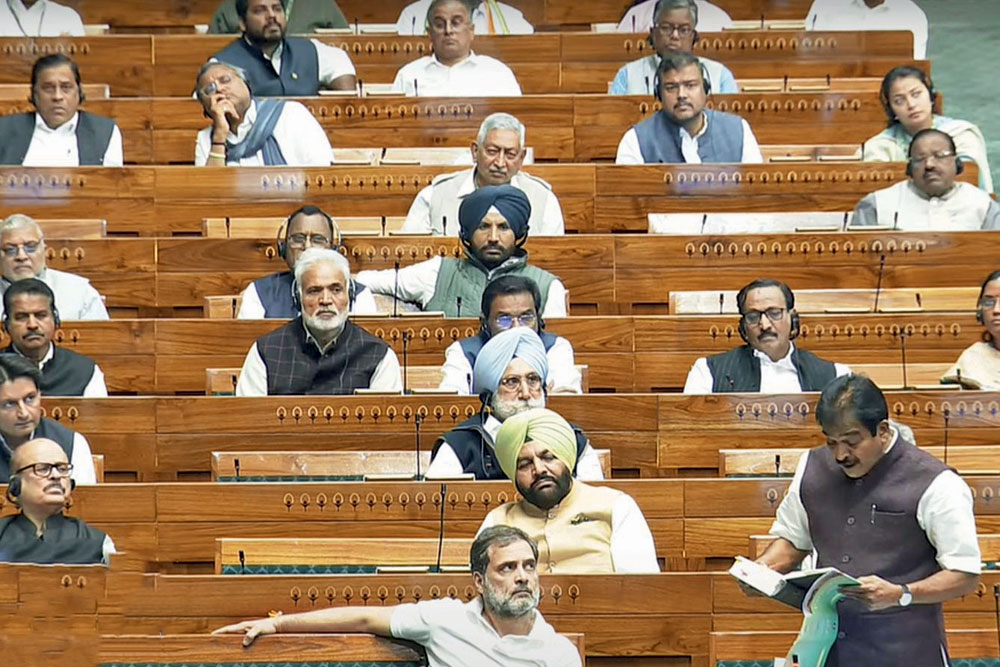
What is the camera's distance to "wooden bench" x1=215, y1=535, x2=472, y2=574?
15.4ft

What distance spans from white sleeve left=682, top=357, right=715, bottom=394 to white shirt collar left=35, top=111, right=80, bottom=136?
2.21 meters

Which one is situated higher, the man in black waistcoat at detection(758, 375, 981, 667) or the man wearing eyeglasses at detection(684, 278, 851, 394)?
the man wearing eyeglasses at detection(684, 278, 851, 394)

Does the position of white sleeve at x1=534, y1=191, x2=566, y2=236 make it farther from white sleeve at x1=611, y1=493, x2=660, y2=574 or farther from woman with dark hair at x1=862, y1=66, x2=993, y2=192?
white sleeve at x1=611, y1=493, x2=660, y2=574

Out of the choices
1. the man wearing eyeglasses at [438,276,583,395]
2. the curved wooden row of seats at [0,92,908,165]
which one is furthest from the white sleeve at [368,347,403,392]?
the curved wooden row of seats at [0,92,908,165]

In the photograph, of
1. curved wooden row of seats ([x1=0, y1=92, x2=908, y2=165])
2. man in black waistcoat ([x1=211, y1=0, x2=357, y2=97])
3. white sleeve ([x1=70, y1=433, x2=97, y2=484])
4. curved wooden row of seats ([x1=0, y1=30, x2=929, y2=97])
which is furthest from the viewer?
curved wooden row of seats ([x1=0, y1=30, x2=929, y2=97])

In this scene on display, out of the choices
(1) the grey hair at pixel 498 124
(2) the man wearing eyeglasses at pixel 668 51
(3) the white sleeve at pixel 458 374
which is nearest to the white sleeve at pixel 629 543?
(3) the white sleeve at pixel 458 374

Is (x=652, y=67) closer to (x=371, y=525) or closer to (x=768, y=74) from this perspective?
(x=768, y=74)

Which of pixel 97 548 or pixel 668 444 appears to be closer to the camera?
pixel 97 548

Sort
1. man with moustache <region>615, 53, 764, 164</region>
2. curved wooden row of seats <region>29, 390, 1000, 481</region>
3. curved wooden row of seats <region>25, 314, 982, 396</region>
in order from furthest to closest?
man with moustache <region>615, 53, 764, 164</region>, curved wooden row of seats <region>25, 314, 982, 396</region>, curved wooden row of seats <region>29, 390, 1000, 481</region>

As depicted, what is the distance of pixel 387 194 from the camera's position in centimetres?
652

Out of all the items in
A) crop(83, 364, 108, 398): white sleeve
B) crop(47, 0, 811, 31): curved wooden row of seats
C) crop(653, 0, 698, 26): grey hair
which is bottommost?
crop(83, 364, 108, 398): white sleeve

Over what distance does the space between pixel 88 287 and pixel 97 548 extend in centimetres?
150

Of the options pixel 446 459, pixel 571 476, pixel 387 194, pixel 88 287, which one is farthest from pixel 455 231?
pixel 571 476

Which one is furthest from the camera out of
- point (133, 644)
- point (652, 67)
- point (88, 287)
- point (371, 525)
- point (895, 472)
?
point (652, 67)
